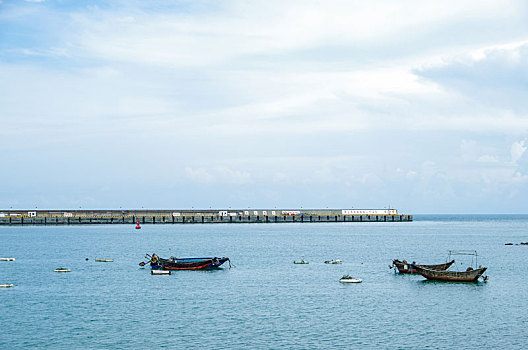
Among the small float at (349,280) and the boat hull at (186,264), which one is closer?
the small float at (349,280)

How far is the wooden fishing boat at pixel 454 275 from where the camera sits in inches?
2591

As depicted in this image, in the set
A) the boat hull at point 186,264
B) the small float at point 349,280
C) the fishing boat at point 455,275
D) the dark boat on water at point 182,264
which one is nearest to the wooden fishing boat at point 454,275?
the fishing boat at point 455,275

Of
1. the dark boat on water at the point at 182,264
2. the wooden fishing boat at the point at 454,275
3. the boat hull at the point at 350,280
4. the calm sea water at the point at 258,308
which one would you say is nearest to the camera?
the calm sea water at the point at 258,308

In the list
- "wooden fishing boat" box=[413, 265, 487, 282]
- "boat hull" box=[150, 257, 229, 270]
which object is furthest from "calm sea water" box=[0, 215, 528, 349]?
"wooden fishing boat" box=[413, 265, 487, 282]

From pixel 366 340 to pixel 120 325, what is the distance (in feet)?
60.1

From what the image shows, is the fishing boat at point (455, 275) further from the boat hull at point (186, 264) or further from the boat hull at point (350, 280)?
the boat hull at point (186, 264)

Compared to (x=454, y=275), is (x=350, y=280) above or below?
below

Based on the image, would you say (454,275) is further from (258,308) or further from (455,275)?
(258,308)

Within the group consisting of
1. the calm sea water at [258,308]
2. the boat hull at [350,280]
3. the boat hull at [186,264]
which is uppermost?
the boat hull at [186,264]

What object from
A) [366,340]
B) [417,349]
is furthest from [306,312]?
[417,349]

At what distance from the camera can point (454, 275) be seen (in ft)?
219

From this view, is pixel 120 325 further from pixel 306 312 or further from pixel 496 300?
pixel 496 300

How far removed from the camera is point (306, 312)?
161 ft

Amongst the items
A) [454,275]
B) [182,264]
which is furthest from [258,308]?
[182,264]
